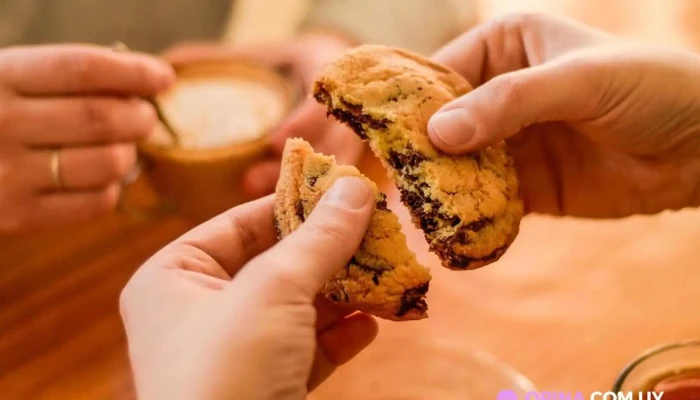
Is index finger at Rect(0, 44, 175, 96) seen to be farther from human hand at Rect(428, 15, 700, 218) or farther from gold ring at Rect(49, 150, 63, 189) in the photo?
human hand at Rect(428, 15, 700, 218)

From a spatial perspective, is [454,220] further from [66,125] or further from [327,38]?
[327,38]

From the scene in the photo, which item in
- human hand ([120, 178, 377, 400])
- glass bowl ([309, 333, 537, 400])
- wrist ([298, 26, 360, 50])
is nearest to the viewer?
human hand ([120, 178, 377, 400])

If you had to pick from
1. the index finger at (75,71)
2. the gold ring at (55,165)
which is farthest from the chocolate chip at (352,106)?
the gold ring at (55,165)

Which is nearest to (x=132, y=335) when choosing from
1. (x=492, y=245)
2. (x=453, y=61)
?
(x=492, y=245)

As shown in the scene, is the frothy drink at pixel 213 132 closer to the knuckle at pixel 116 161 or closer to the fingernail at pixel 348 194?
the knuckle at pixel 116 161

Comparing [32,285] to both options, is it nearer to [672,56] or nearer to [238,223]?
[238,223]

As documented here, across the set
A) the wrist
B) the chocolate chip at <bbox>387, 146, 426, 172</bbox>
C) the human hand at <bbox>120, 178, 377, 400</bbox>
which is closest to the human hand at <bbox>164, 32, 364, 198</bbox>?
the wrist
